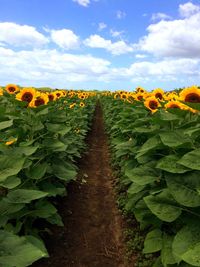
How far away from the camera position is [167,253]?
13.6 feet

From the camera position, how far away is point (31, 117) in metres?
5.80

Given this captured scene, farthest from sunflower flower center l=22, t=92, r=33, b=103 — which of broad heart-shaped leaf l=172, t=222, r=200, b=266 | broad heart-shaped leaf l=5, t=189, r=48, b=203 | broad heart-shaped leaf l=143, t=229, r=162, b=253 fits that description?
broad heart-shaped leaf l=172, t=222, r=200, b=266

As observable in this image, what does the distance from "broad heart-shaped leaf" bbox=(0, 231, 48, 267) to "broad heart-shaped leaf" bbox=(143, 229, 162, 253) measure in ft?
7.21

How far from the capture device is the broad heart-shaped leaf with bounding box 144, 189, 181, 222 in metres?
3.91

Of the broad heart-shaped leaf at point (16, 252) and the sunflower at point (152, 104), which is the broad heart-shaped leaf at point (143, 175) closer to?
the broad heart-shaped leaf at point (16, 252)

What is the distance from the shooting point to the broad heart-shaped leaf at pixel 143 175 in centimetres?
477

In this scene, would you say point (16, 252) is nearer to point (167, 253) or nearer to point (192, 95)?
point (167, 253)

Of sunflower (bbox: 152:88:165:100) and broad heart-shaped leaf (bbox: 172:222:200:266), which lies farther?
sunflower (bbox: 152:88:165:100)

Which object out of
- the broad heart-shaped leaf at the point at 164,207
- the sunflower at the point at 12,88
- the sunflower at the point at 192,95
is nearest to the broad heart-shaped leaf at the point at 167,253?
the broad heart-shaped leaf at the point at 164,207

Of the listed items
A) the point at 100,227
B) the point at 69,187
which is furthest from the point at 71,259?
the point at 69,187

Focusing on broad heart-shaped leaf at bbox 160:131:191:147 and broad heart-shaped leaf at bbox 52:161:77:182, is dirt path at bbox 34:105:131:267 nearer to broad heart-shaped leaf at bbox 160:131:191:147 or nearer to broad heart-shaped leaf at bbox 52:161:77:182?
broad heart-shaped leaf at bbox 52:161:77:182

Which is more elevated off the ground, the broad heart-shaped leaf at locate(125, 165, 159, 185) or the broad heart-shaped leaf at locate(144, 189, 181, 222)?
the broad heart-shaped leaf at locate(125, 165, 159, 185)

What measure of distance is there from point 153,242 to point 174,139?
4.88 feet

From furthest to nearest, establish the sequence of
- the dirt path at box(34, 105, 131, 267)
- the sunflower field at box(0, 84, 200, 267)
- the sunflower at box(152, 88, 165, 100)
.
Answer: the sunflower at box(152, 88, 165, 100)
the dirt path at box(34, 105, 131, 267)
the sunflower field at box(0, 84, 200, 267)
